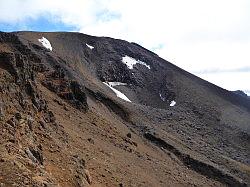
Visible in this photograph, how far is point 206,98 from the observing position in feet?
296

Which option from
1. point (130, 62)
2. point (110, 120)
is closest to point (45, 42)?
point (130, 62)

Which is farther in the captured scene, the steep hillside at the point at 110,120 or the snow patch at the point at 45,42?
the snow patch at the point at 45,42

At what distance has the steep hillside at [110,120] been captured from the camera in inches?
994

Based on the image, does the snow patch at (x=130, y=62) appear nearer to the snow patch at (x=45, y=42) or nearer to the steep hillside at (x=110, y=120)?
the steep hillside at (x=110, y=120)

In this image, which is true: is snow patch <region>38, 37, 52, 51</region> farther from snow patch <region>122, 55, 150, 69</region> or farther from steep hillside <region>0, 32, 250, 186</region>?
snow patch <region>122, 55, 150, 69</region>

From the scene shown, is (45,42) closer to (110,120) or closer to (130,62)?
(130,62)

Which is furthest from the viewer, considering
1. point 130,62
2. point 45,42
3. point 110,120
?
point 130,62

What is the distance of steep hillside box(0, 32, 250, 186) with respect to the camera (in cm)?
2525

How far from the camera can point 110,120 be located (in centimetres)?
5203

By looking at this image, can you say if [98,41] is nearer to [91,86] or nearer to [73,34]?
[73,34]

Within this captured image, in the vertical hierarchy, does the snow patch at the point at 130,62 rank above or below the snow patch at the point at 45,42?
above

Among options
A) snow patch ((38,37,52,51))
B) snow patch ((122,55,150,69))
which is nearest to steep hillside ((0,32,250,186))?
snow patch ((122,55,150,69))

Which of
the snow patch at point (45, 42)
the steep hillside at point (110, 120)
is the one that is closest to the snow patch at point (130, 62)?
the steep hillside at point (110, 120)

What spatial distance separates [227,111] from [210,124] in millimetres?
12094
